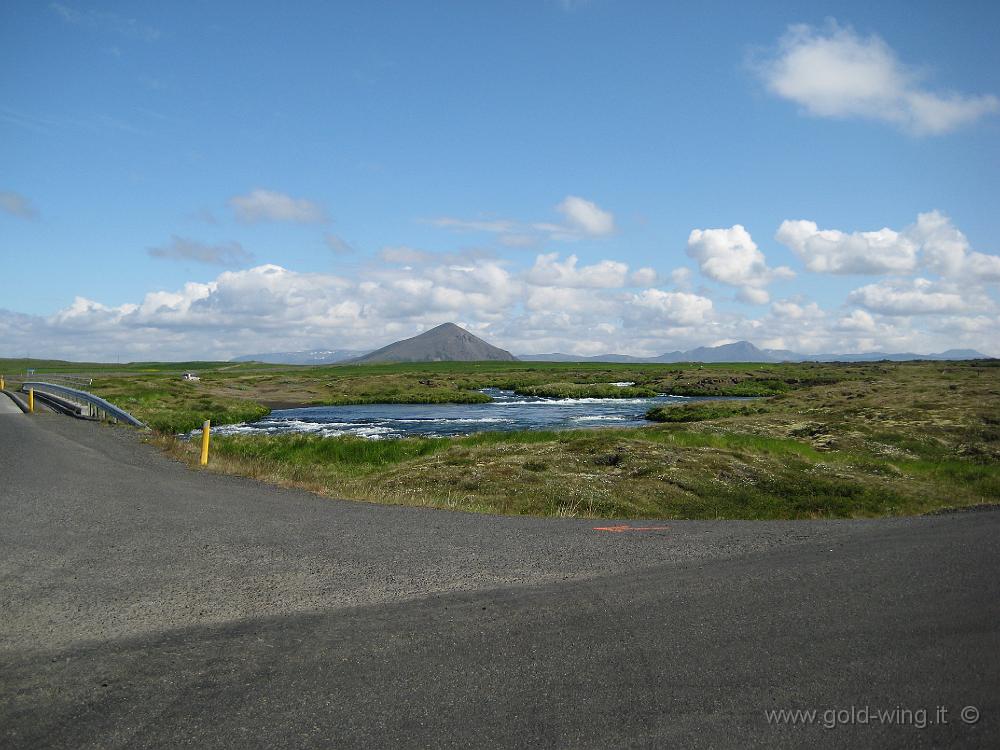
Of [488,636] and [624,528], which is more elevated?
[488,636]

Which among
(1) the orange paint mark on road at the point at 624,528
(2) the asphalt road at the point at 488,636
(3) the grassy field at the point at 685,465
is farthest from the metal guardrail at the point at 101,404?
(1) the orange paint mark on road at the point at 624,528

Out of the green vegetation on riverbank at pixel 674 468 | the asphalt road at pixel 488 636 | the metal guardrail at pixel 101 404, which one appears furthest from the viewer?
the metal guardrail at pixel 101 404

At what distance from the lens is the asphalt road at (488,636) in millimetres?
4879

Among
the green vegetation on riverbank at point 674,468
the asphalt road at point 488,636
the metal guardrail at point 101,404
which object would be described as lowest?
the green vegetation on riverbank at point 674,468

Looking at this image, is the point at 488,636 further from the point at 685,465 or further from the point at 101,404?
the point at 101,404

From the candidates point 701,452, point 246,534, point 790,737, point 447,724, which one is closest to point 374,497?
point 246,534

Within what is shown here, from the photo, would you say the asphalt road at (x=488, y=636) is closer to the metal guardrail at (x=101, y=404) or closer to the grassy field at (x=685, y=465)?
the grassy field at (x=685, y=465)

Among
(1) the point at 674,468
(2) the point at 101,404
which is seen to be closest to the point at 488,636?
(1) the point at 674,468

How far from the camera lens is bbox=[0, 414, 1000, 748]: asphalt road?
488cm

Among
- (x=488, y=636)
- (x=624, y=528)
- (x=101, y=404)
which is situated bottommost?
(x=624, y=528)

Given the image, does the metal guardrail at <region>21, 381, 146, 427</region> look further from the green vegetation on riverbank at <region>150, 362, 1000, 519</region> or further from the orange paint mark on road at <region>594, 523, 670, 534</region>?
the orange paint mark on road at <region>594, 523, 670, 534</region>

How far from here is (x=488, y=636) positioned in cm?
638

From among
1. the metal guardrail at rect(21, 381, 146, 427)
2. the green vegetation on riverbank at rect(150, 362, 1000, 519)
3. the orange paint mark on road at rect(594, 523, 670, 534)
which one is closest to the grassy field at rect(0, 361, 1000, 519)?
the green vegetation on riverbank at rect(150, 362, 1000, 519)

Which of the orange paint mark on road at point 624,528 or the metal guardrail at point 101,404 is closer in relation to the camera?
the orange paint mark on road at point 624,528
